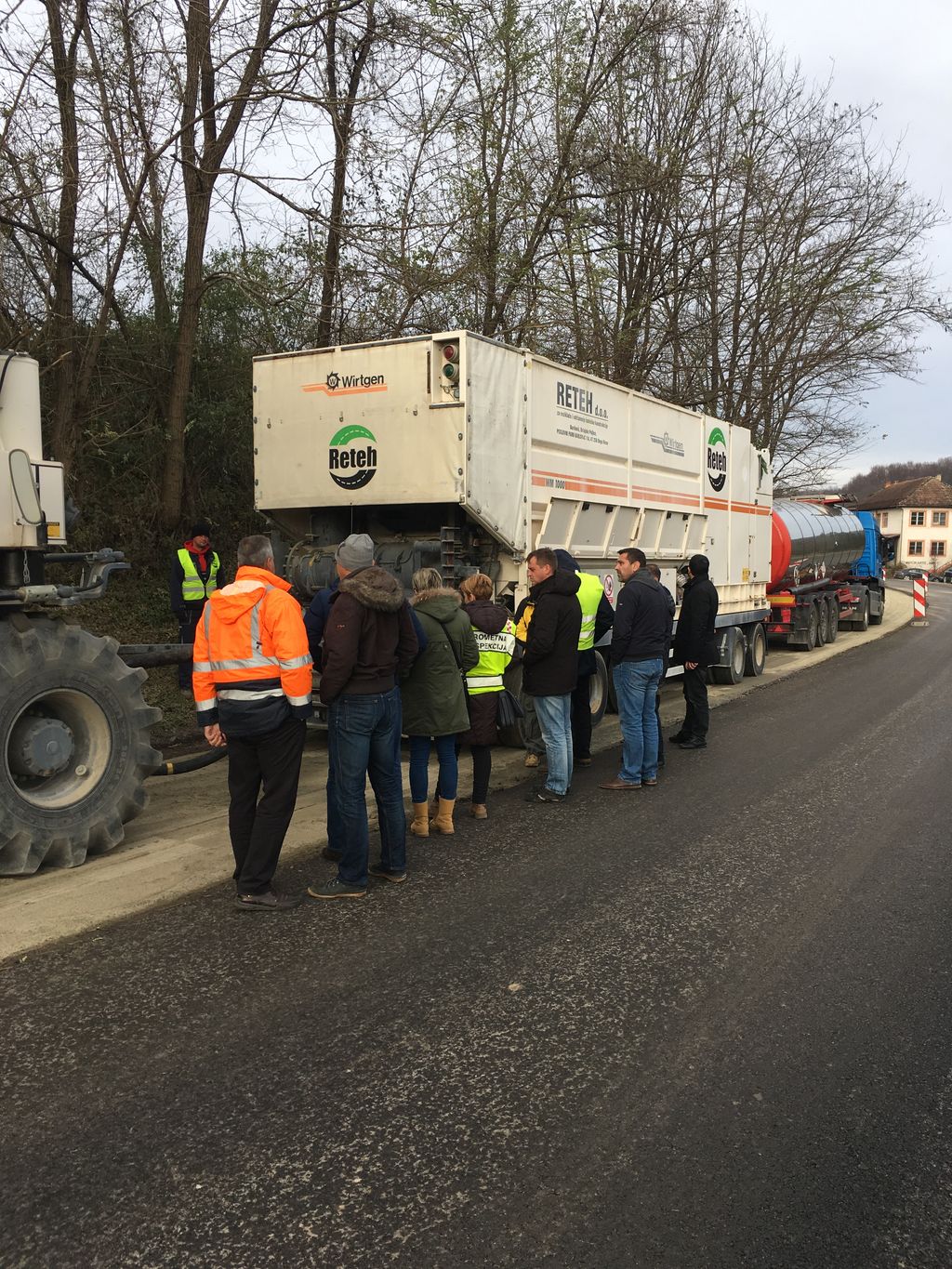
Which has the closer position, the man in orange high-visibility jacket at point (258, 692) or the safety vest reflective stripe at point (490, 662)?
the man in orange high-visibility jacket at point (258, 692)

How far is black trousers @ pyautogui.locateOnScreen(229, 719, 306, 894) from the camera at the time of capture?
4727mm

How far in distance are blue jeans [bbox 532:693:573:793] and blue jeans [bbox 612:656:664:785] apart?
609 millimetres

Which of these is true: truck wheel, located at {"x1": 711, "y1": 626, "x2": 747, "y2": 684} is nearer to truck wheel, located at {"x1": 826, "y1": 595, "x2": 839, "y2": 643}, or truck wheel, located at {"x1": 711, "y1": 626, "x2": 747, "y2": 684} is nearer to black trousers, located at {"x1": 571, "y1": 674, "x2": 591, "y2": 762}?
black trousers, located at {"x1": 571, "y1": 674, "x2": 591, "y2": 762}

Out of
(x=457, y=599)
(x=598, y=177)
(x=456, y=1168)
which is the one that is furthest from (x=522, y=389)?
(x=598, y=177)

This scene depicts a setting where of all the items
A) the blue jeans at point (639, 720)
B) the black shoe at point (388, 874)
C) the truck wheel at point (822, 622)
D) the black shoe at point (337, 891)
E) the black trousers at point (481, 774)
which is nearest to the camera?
the black shoe at point (337, 891)

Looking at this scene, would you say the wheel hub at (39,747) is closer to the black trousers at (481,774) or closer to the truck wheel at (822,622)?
the black trousers at (481,774)

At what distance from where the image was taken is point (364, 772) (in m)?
5.06

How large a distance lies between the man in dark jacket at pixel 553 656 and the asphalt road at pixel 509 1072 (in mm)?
1266

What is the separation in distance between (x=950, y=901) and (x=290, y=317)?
10766mm

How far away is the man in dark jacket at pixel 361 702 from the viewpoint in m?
4.93

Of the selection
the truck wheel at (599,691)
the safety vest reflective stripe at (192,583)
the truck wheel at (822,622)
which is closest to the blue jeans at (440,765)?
the truck wheel at (599,691)

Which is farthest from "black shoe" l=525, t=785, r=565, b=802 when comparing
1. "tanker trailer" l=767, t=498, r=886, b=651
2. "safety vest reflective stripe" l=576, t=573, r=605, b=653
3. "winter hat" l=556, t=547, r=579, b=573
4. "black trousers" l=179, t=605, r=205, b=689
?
"tanker trailer" l=767, t=498, r=886, b=651

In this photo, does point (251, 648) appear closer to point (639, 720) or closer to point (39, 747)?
point (39, 747)

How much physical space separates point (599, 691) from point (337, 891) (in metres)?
5.37
